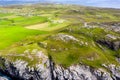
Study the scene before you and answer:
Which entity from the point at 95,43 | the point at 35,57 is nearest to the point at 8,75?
the point at 35,57

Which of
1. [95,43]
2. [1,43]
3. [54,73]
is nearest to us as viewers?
[54,73]

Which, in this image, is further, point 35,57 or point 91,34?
point 91,34

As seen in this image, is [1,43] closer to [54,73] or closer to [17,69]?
[17,69]

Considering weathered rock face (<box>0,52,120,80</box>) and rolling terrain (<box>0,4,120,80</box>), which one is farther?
rolling terrain (<box>0,4,120,80</box>)

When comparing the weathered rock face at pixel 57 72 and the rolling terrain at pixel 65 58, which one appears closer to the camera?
the weathered rock face at pixel 57 72

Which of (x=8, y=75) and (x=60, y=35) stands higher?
(x=60, y=35)

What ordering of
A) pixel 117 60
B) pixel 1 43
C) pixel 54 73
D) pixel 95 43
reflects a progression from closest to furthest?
pixel 54 73 < pixel 117 60 < pixel 95 43 < pixel 1 43

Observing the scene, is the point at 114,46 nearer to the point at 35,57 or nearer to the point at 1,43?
the point at 35,57

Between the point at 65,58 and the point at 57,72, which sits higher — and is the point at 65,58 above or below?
above
